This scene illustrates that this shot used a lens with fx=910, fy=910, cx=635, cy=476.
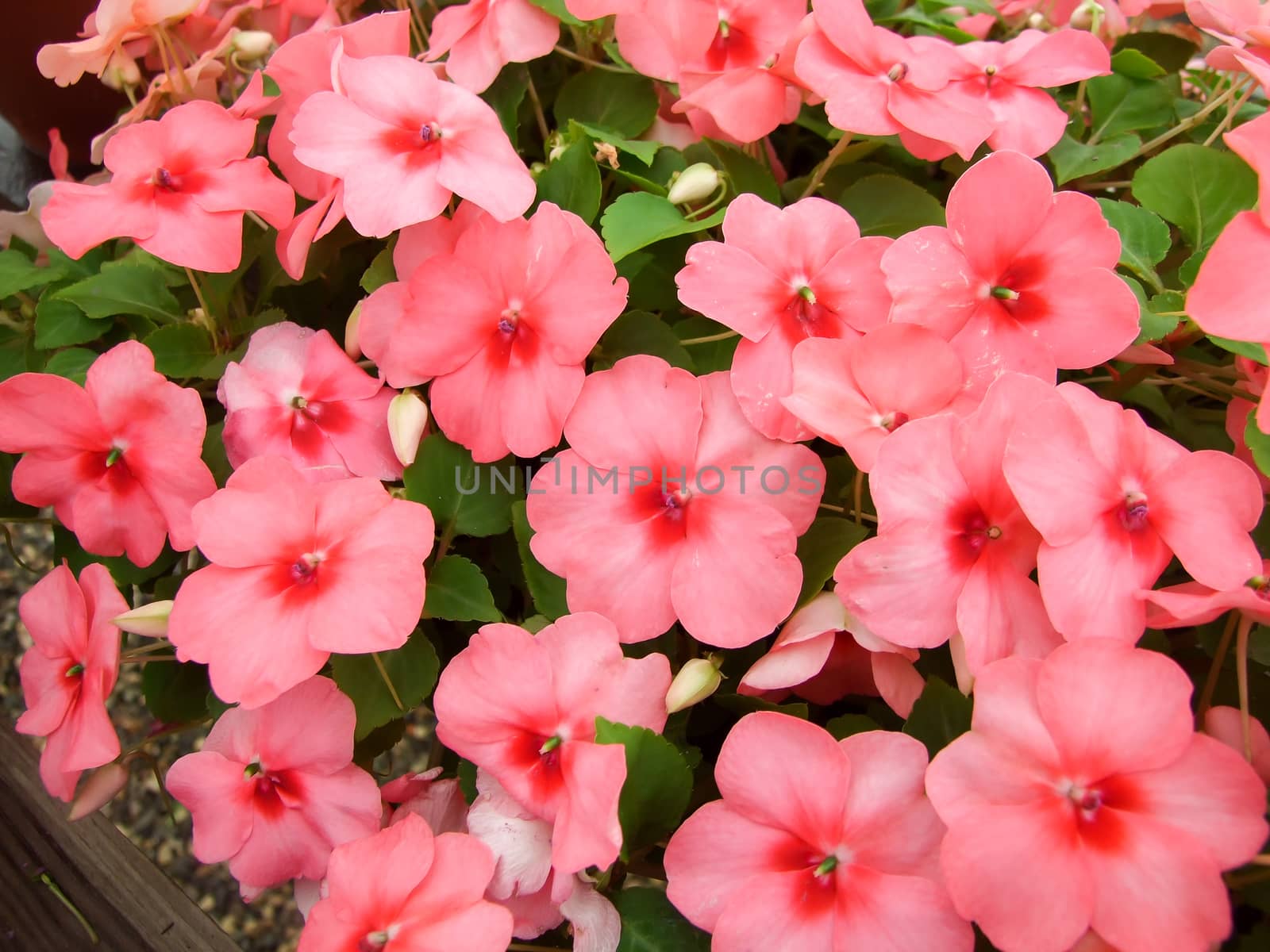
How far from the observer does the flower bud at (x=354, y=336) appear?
541 mm

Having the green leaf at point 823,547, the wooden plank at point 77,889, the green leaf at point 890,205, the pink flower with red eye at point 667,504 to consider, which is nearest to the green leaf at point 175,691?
the wooden plank at point 77,889

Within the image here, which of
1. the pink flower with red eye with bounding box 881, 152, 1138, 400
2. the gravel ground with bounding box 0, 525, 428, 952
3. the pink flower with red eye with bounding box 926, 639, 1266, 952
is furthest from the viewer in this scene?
the gravel ground with bounding box 0, 525, 428, 952

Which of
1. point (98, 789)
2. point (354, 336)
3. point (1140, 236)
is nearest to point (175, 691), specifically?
point (98, 789)

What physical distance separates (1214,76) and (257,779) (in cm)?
88

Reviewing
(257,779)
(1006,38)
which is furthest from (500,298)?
(1006,38)

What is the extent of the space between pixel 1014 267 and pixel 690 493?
21cm

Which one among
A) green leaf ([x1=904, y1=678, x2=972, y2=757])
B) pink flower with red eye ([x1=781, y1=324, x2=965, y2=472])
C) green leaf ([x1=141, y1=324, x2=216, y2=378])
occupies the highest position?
pink flower with red eye ([x1=781, y1=324, x2=965, y2=472])

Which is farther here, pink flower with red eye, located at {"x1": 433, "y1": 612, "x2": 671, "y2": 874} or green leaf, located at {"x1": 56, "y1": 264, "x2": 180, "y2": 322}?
green leaf, located at {"x1": 56, "y1": 264, "x2": 180, "y2": 322}

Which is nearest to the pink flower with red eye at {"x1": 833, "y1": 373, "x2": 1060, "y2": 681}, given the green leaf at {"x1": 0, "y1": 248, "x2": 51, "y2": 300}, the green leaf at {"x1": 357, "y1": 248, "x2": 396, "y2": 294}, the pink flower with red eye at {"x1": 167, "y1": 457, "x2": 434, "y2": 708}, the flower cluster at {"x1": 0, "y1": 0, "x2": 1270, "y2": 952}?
the flower cluster at {"x1": 0, "y1": 0, "x2": 1270, "y2": 952}

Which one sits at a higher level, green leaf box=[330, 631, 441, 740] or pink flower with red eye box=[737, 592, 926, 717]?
pink flower with red eye box=[737, 592, 926, 717]

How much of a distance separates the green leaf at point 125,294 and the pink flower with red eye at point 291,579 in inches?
9.8

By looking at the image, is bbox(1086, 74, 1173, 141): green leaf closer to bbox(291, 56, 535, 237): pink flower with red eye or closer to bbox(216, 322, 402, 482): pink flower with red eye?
bbox(291, 56, 535, 237): pink flower with red eye

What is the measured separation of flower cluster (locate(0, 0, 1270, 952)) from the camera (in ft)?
1.28

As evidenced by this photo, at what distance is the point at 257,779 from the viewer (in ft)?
1.70
